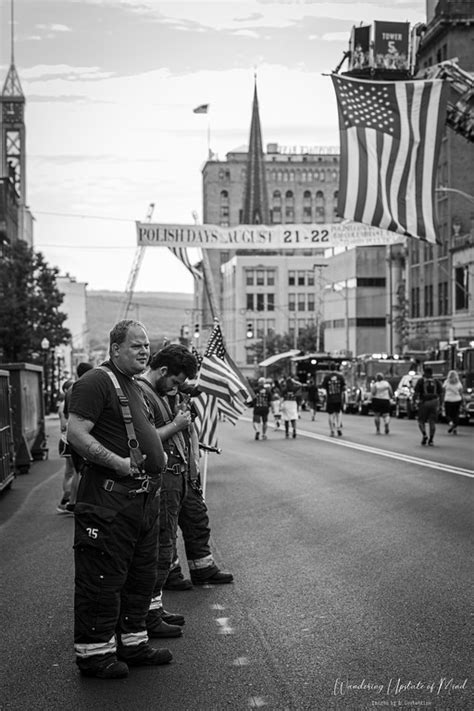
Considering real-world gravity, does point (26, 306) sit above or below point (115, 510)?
above

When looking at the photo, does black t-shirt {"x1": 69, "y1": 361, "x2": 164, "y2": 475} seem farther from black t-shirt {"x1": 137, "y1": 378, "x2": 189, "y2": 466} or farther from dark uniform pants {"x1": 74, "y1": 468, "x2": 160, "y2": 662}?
black t-shirt {"x1": 137, "y1": 378, "x2": 189, "y2": 466}

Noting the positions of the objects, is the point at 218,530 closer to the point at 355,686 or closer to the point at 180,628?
the point at 180,628

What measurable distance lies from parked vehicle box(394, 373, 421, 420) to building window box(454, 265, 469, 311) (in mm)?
21940

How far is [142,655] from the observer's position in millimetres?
6508

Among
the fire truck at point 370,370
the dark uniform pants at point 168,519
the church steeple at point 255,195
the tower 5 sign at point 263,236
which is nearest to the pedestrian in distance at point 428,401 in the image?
the tower 5 sign at point 263,236

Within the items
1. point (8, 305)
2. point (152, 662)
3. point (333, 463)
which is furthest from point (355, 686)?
point (8, 305)

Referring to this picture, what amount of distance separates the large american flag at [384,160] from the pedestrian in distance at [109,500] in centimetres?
1553

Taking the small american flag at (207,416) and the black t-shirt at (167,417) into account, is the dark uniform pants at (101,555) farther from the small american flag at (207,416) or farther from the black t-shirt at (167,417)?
the small american flag at (207,416)

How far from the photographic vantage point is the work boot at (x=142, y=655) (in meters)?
6.50

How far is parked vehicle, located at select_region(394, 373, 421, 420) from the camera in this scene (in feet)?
141

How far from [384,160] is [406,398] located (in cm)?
2307

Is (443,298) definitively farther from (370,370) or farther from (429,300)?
(370,370)

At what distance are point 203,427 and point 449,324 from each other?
58.5 meters

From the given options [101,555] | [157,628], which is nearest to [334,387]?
[157,628]
